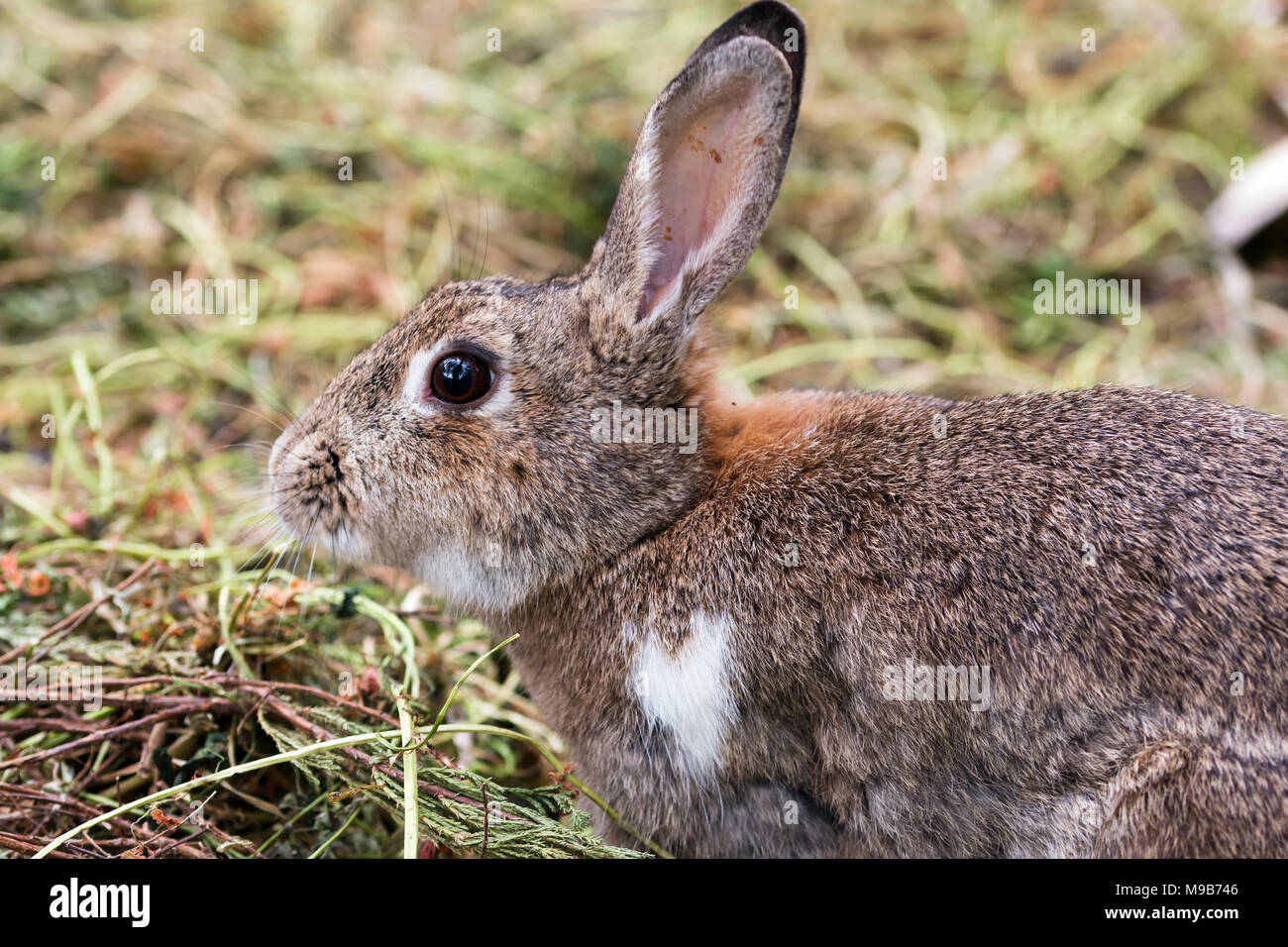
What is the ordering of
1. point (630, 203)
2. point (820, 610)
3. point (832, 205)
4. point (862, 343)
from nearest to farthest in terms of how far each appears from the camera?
point (820, 610), point (630, 203), point (862, 343), point (832, 205)

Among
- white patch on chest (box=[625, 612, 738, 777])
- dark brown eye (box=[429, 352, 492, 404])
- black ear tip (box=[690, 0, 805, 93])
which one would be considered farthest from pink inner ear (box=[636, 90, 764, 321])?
white patch on chest (box=[625, 612, 738, 777])

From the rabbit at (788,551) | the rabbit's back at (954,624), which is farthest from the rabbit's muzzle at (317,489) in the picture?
the rabbit's back at (954,624)

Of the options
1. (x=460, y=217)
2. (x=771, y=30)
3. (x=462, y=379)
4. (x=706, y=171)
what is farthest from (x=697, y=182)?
A: (x=460, y=217)

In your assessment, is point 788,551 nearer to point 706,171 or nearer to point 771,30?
point 706,171

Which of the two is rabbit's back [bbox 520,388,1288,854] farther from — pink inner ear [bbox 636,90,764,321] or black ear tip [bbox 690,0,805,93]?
black ear tip [bbox 690,0,805,93]

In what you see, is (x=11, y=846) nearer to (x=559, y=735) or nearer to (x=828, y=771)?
(x=559, y=735)
